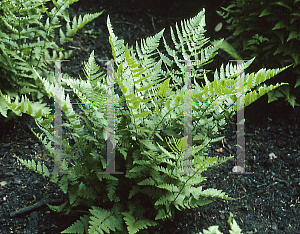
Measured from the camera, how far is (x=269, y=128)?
2.71 metres

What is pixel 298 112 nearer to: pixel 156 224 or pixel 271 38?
pixel 271 38

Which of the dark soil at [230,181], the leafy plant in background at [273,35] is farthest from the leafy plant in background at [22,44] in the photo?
the leafy plant in background at [273,35]

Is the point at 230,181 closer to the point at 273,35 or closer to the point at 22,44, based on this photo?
the point at 273,35

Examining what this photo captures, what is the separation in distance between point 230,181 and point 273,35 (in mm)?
1458

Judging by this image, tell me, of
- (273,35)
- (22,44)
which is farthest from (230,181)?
(22,44)

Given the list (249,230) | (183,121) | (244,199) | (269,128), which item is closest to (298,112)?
(269,128)

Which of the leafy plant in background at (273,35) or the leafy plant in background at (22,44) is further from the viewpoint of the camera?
the leafy plant in background at (273,35)

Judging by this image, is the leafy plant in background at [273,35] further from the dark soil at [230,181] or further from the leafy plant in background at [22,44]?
the leafy plant in background at [22,44]

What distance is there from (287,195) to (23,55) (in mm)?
2396

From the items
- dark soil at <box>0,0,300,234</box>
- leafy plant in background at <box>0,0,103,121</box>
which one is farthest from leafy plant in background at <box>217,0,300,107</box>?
leafy plant in background at <box>0,0,103,121</box>

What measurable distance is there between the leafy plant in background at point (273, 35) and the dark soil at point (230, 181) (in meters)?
0.30

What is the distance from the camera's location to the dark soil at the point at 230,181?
1930mm

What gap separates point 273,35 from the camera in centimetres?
269

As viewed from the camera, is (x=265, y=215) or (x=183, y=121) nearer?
(x=183, y=121)
